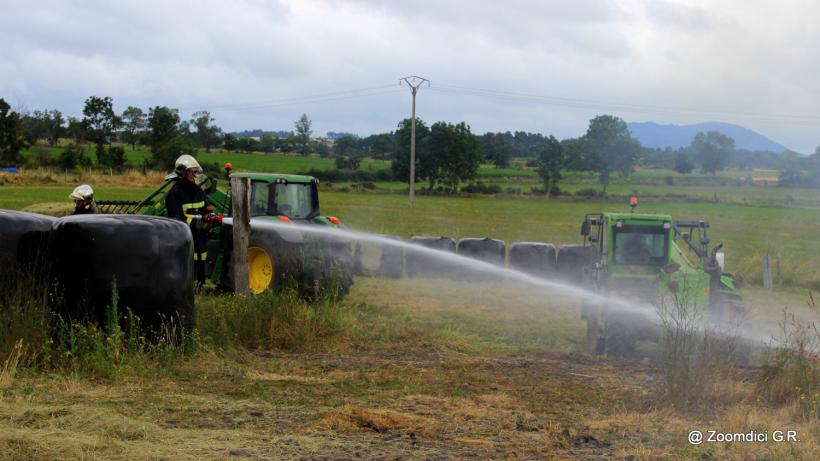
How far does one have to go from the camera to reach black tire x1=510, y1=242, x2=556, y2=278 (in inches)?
741

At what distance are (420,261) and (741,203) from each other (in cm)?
4173

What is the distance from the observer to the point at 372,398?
7.19 meters

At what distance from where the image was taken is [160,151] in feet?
165

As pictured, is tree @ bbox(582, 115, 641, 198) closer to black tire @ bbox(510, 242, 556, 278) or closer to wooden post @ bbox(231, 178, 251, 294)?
black tire @ bbox(510, 242, 556, 278)

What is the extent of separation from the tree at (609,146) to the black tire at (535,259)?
39.8 m

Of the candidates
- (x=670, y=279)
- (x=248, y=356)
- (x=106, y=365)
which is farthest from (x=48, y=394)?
(x=670, y=279)

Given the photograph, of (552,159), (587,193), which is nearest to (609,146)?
(587,193)

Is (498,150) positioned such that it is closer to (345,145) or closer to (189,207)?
(345,145)

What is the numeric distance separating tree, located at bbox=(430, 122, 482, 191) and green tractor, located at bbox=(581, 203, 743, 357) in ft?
215

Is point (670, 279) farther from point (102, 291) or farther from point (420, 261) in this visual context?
point (420, 261)

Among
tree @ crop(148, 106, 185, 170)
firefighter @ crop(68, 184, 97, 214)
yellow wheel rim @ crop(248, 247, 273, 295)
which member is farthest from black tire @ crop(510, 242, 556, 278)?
tree @ crop(148, 106, 185, 170)

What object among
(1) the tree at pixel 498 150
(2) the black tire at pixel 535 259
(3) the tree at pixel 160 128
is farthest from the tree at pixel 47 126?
(2) the black tire at pixel 535 259

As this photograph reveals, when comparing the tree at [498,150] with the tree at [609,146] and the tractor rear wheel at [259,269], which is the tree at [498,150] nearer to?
the tree at [609,146]

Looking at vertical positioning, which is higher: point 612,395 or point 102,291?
point 102,291
